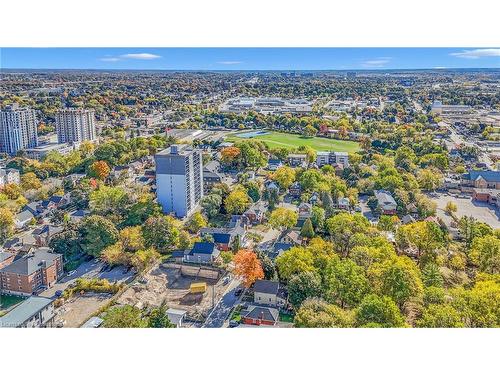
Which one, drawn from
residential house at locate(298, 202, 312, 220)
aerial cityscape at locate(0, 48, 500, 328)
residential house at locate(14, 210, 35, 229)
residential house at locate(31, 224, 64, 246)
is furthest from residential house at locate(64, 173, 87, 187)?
residential house at locate(298, 202, 312, 220)

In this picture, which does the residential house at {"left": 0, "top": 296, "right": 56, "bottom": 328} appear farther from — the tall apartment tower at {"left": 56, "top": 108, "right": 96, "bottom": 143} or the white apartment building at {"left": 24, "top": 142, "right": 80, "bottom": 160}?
the tall apartment tower at {"left": 56, "top": 108, "right": 96, "bottom": 143}

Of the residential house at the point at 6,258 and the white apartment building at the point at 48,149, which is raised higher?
the white apartment building at the point at 48,149

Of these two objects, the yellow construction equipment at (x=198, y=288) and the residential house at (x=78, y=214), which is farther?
the residential house at (x=78, y=214)

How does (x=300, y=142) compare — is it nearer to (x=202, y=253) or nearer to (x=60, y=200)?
(x=60, y=200)

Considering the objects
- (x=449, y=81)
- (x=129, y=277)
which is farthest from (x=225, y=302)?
(x=449, y=81)

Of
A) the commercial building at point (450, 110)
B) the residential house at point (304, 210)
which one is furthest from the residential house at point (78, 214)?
the commercial building at point (450, 110)

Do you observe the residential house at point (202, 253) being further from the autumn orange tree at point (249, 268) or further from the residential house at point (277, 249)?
the autumn orange tree at point (249, 268)
